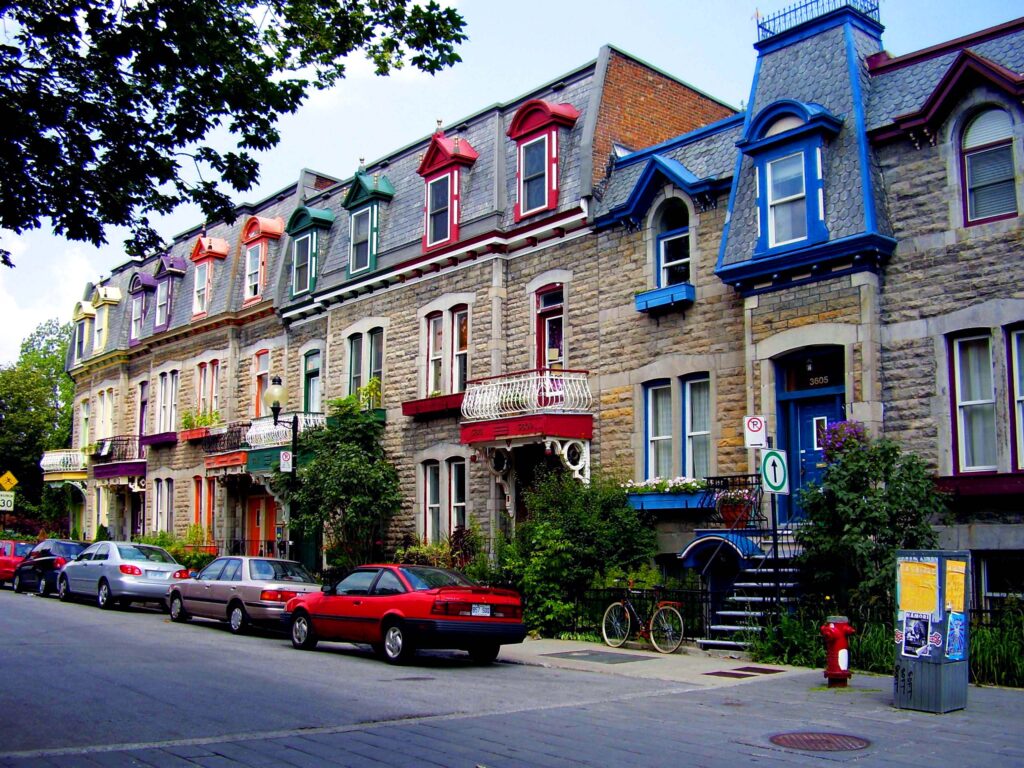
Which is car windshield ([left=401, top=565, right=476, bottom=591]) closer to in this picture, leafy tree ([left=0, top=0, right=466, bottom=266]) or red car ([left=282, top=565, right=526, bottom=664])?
red car ([left=282, top=565, right=526, bottom=664])

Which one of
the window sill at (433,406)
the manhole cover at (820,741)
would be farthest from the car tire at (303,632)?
the manhole cover at (820,741)

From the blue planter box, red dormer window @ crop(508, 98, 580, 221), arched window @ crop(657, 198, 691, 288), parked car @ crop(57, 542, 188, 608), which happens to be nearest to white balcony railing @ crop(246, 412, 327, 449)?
parked car @ crop(57, 542, 188, 608)

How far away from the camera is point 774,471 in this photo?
15.1m

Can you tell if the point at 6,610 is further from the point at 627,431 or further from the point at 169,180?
the point at 169,180

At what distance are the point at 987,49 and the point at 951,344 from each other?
4.70 meters

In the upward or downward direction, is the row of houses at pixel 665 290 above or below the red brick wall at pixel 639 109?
below

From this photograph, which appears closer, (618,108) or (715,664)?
(715,664)

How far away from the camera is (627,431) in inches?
821

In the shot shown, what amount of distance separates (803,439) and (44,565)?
21236mm

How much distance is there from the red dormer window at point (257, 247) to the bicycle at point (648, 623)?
1927 cm

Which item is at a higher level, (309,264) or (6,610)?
(309,264)

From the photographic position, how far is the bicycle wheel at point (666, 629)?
16.6 meters

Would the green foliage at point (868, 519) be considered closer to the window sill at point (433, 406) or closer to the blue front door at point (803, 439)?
the blue front door at point (803, 439)

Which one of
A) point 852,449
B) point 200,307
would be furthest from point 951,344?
point 200,307
